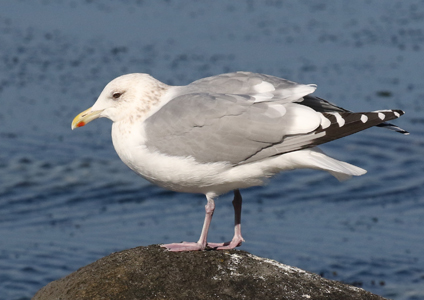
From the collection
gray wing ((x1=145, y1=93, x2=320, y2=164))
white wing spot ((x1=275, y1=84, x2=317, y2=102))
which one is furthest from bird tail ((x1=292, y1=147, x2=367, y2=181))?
white wing spot ((x1=275, y1=84, x2=317, y2=102))

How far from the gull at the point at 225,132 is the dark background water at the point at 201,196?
13.4 feet

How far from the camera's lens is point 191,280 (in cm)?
570

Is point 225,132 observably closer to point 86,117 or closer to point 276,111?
point 276,111

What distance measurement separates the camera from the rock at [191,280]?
5.58 meters

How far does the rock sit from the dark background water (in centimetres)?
383

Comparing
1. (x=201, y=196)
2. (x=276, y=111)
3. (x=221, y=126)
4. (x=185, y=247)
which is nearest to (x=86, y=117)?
(x=221, y=126)

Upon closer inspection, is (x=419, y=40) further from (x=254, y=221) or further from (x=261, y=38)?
(x=254, y=221)

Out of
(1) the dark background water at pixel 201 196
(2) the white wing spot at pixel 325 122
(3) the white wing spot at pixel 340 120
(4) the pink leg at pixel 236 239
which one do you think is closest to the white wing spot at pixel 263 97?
(2) the white wing spot at pixel 325 122

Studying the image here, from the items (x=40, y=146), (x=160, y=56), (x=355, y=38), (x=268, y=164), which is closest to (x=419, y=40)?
(x=355, y=38)

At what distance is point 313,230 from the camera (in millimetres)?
10797

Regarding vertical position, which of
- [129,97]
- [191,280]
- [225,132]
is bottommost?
[191,280]

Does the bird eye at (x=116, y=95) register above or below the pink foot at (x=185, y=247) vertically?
above

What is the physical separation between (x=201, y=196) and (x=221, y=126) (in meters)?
5.84

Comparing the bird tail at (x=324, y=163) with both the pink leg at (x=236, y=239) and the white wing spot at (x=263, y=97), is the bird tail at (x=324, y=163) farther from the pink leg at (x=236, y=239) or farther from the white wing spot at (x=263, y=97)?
the pink leg at (x=236, y=239)
